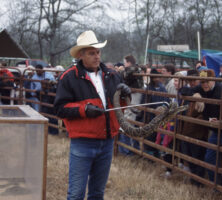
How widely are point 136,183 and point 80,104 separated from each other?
2329 mm

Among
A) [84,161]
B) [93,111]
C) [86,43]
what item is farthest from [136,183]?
[86,43]

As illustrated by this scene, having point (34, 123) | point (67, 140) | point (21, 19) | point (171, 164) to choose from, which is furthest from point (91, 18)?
point (34, 123)

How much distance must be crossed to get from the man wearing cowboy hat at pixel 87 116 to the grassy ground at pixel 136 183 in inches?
58.9

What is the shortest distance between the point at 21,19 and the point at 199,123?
21316 millimetres

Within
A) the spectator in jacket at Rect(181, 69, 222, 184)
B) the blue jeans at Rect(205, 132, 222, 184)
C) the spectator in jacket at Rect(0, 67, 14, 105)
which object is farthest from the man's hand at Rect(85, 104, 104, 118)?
the spectator in jacket at Rect(0, 67, 14, 105)

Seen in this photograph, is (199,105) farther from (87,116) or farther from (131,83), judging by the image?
(87,116)

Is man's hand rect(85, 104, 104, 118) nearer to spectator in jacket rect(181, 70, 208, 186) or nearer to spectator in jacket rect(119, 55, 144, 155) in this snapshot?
spectator in jacket rect(181, 70, 208, 186)

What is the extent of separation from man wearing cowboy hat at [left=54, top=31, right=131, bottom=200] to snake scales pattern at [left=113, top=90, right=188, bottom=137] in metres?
0.10

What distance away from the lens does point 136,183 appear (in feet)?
16.7

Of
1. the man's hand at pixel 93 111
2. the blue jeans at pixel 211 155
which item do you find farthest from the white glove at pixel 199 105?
the man's hand at pixel 93 111

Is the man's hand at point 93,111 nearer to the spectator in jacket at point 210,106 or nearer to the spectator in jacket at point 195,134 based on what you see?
the spectator in jacket at point 210,106

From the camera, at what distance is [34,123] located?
132 inches

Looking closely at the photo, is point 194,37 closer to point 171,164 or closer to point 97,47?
point 171,164

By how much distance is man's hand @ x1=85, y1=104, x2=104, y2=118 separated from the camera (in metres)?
3.03
